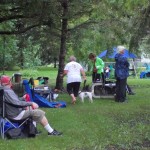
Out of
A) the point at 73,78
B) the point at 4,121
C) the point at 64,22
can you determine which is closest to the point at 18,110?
the point at 4,121

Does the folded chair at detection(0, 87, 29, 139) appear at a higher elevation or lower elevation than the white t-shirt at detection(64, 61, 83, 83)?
lower

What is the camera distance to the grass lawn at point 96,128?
830 centimetres

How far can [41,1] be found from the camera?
14.3m

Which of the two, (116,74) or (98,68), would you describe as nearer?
(116,74)

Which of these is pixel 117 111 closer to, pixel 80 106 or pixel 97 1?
pixel 80 106

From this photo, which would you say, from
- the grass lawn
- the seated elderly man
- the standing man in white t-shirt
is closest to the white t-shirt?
the standing man in white t-shirt

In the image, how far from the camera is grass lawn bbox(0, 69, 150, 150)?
27.2 ft

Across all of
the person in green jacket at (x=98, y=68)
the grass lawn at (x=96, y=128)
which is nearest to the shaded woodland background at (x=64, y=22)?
the person in green jacket at (x=98, y=68)

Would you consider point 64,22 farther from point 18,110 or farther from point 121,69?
point 18,110

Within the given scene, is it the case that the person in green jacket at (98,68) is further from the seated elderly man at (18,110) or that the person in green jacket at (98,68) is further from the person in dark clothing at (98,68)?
the seated elderly man at (18,110)

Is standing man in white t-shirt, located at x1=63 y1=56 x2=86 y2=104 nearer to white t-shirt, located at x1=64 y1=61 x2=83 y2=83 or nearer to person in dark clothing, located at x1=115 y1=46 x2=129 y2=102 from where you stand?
white t-shirt, located at x1=64 y1=61 x2=83 y2=83

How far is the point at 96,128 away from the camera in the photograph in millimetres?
10094

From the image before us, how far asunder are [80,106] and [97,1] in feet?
18.4

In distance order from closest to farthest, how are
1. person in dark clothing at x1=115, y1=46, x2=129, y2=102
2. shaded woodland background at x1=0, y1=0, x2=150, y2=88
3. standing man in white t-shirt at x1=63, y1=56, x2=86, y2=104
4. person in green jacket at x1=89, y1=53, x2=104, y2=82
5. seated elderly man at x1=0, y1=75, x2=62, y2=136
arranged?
seated elderly man at x1=0, y1=75, x2=62, y2=136
standing man in white t-shirt at x1=63, y1=56, x2=86, y2=104
person in dark clothing at x1=115, y1=46, x2=129, y2=102
shaded woodland background at x1=0, y1=0, x2=150, y2=88
person in green jacket at x1=89, y1=53, x2=104, y2=82
